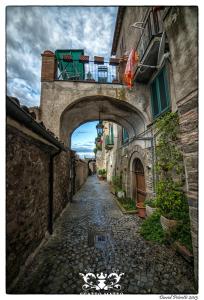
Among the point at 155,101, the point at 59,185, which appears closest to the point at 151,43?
the point at 155,101

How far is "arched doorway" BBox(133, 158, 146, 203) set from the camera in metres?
6.56

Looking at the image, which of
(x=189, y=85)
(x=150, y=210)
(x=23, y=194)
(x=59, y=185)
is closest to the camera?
(x=189, y=85)

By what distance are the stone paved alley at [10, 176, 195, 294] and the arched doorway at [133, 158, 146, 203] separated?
8.02 ft

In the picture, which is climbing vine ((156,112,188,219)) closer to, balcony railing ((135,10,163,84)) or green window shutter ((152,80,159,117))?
green window shutter ((152,80,159,117))

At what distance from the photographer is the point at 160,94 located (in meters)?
4.64

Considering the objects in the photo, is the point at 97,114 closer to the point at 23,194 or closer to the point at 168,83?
the point at 168,83

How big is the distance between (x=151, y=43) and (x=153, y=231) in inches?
210

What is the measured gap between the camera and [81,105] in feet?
19.6

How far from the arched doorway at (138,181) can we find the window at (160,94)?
9.03 feet

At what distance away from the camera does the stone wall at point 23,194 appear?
2000 mm

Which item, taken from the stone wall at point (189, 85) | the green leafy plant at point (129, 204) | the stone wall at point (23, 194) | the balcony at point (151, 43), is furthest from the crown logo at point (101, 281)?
the balcony at point (151, 43)
